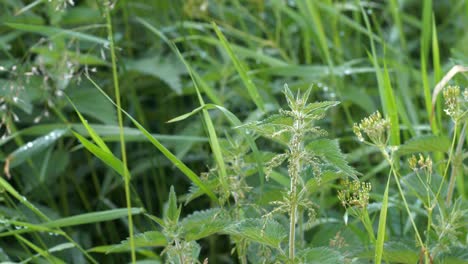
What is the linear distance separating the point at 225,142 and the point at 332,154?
1.07 ft

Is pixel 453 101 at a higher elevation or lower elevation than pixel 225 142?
higher

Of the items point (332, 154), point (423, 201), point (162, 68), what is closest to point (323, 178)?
point (332, 154)

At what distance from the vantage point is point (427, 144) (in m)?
1.45

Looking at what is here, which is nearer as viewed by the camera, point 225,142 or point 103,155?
point 103,155

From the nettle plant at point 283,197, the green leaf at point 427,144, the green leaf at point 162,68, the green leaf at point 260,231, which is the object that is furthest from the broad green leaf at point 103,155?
the green leaf at point 162,68

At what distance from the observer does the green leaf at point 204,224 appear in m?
1.26

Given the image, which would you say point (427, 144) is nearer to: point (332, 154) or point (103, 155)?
point (332, 154)

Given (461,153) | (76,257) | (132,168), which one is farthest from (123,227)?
(461,153)

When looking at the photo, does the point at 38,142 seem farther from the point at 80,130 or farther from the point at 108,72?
the point at 108,72

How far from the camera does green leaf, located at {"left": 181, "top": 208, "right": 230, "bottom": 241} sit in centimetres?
126

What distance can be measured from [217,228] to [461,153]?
1.66 ft

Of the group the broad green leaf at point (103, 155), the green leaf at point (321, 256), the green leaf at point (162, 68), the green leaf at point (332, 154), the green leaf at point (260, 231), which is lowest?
the green leaf at point (321, 256)

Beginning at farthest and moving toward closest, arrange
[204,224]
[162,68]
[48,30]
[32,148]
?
[162,68]
[32,148]
[48,30]
[204,224]

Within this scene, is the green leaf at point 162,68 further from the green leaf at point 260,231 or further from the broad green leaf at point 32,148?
the green leaf at point 260,231
